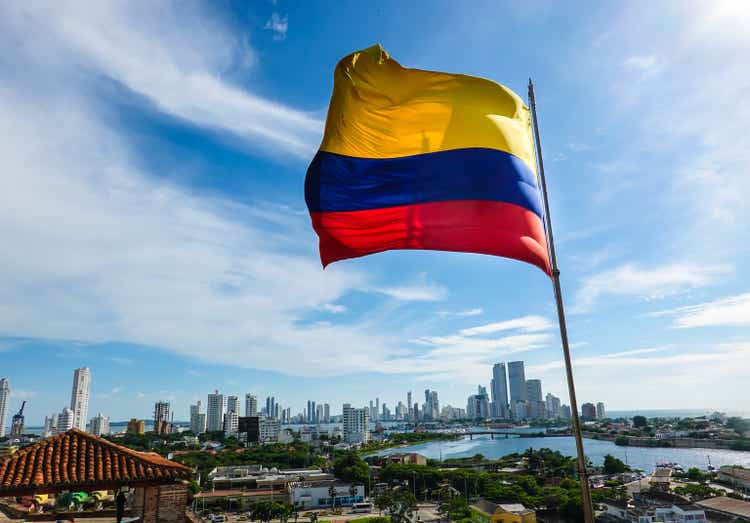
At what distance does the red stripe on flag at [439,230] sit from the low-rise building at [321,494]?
44.4 metres

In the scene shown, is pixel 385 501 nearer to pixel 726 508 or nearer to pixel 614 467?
pixel 726 508

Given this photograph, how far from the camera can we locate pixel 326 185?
15.6ft

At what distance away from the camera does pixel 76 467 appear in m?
5.36

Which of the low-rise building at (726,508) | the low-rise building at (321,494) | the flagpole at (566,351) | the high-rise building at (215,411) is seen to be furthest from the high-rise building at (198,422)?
the flagpole at (566,351)

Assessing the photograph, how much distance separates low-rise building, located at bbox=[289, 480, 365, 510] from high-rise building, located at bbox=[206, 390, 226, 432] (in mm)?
123984

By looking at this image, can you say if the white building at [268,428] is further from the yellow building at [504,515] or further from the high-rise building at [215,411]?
the yellow building at [504,515]

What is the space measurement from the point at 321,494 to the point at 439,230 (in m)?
46.7

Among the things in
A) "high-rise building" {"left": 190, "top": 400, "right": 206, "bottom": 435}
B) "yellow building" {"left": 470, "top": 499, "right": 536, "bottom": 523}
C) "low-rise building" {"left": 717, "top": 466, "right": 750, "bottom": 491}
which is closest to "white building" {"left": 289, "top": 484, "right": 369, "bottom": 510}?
"yellow building" {"left": 470, "top": 499, "right": 536, "bottom": 523}

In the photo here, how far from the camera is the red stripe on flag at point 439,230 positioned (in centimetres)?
409

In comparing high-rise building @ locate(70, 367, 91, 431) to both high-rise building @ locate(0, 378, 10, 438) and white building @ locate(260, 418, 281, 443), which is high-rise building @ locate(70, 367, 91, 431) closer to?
high-rise building @ locate(0, 378, 10, 438)

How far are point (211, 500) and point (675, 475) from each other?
164 feet

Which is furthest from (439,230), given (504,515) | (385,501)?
(385,501)

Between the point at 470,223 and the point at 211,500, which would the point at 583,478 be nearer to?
the point at 470,223

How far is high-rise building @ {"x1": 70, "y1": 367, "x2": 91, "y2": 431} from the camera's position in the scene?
16025 centimetres
